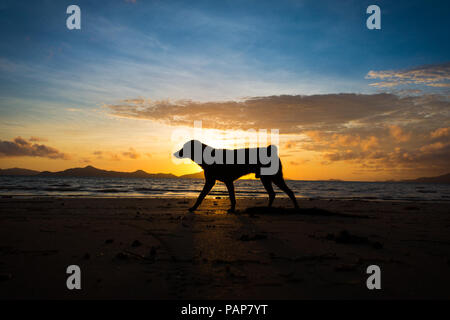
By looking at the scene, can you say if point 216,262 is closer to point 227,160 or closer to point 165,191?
point 227,160

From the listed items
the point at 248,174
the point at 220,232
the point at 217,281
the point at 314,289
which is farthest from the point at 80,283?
the point at 248,174

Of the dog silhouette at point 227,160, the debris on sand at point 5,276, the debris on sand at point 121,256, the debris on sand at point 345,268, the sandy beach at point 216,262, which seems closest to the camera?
the sandy beach at point 216,262

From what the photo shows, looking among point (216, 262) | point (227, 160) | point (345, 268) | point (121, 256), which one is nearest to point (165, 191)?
point (227, 160)

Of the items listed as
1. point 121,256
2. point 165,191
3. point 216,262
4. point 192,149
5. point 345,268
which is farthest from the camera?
point 165,191

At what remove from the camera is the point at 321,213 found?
942 centimetres

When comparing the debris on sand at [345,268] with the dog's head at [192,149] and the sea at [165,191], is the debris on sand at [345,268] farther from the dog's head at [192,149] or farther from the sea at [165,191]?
the sea at [165,191]

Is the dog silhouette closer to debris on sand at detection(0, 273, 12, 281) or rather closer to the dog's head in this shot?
the dog's head

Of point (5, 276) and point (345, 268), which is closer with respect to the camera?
point (5, 276)

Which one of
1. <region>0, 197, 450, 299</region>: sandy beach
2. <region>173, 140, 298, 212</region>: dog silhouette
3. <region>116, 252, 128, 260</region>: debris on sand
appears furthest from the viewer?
<region>173, 140, 298, 212</region>: dog silhouette

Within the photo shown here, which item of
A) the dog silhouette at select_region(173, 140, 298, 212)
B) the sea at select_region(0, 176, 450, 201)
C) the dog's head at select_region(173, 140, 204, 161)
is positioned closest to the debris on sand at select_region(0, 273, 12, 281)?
the dog silhouette at select_region(173, 140, 298, 212)

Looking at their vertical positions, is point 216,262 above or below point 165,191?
above

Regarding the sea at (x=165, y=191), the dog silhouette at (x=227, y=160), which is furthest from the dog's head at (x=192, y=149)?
the sea at (x=165, y=191)
